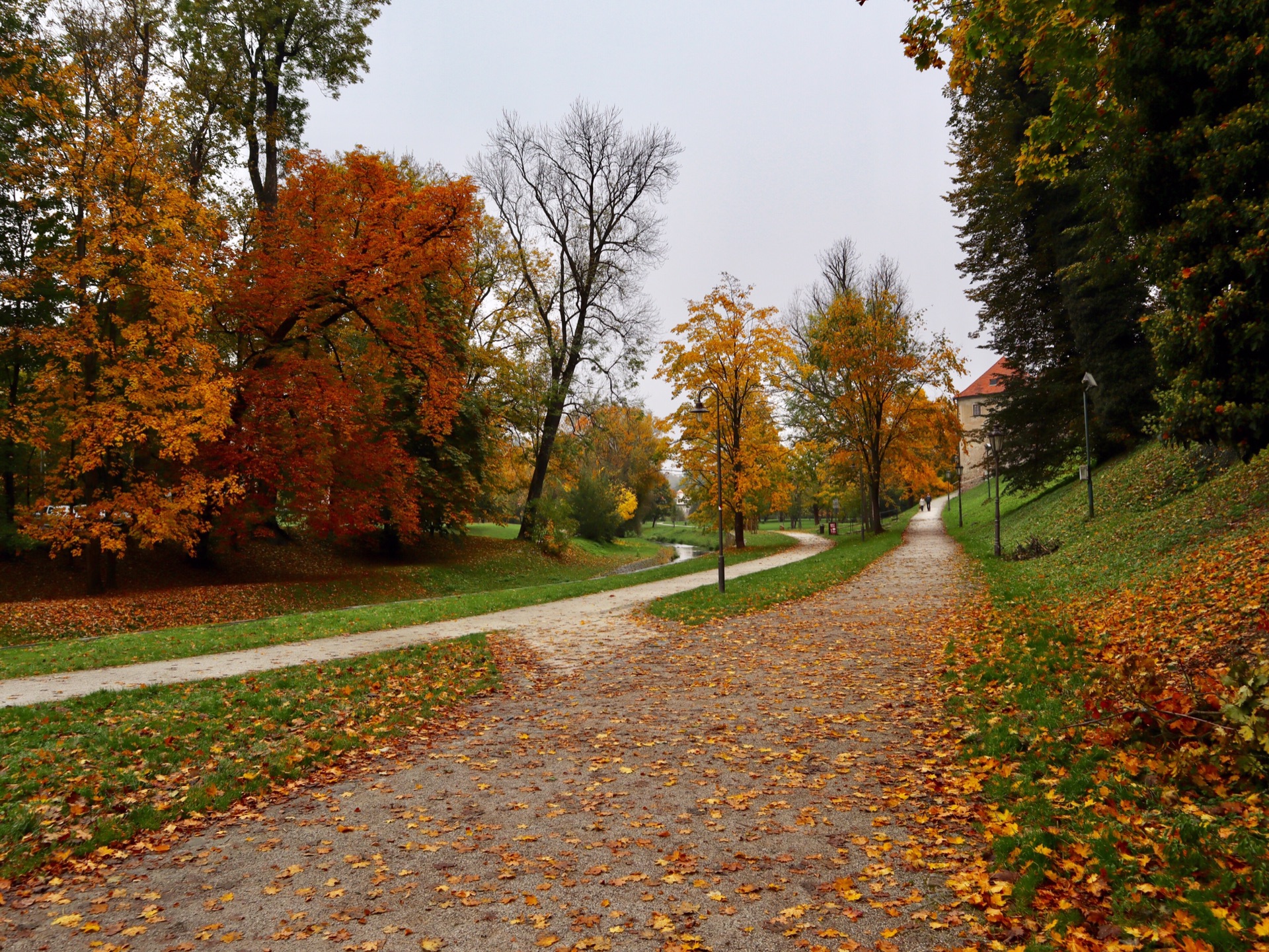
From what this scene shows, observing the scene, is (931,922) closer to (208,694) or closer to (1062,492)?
(208,694)

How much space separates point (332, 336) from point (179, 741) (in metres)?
16.3

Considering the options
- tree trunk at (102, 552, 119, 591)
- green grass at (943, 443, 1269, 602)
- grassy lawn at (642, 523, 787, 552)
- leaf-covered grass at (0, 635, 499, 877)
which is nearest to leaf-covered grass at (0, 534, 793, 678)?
leaf-covered grass at (0, 635, 499, 877)

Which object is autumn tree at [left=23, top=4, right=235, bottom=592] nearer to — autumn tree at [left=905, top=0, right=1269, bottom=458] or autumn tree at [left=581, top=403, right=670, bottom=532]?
autumn tree at [left=905, top=0, right=1269, bottom=458]

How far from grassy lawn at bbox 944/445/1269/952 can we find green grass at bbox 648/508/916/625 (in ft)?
14.9

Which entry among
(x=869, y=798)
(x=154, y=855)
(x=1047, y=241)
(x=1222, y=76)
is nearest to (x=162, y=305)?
(x=154, y=855)

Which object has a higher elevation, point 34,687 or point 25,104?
point 25,104

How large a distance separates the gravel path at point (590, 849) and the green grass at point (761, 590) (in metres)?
6.04

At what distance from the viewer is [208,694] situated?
779 cm

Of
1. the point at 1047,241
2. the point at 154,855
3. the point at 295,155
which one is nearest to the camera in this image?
the point at 154,855

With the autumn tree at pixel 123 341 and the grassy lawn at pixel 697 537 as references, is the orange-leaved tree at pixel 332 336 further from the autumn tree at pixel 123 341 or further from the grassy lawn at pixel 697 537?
the grassy lawn at pixel 697 537

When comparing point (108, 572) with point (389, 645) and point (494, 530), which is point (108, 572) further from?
point (494, 530)

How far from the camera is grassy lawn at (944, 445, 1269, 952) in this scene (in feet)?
10.2

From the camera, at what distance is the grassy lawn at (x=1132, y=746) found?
3.11 meters

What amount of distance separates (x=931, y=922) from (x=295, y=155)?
20738 mm
